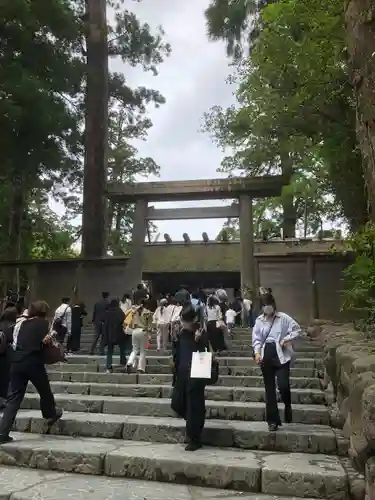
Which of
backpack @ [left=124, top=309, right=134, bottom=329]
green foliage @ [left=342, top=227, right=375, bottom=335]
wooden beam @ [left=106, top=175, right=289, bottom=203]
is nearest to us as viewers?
green foliage @ [left=342, top=227, right=375, bottom=335]

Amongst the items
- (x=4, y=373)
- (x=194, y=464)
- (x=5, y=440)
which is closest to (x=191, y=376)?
(x=194, y=464)

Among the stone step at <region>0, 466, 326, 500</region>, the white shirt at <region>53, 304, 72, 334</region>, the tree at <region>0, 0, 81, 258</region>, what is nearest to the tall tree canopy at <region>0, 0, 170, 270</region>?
the tree at <region>0, 0, 81, 258</region>

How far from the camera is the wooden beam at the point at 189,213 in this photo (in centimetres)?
1648

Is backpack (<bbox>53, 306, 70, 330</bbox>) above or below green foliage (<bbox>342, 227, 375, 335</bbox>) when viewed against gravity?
below

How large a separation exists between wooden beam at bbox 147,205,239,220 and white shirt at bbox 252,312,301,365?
10.7 m

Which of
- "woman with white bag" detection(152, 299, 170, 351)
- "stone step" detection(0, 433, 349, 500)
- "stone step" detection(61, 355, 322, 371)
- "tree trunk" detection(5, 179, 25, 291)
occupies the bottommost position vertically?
"stone step" detection(0, 433, 349, 500)

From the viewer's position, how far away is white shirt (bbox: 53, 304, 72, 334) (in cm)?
1014

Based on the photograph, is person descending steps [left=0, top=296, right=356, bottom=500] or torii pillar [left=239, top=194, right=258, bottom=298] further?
torii pillar [left=239, top=194, right=258, bottom=298]

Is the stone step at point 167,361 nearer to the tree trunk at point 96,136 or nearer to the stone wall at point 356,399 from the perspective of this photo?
the stone wall at point 356,399

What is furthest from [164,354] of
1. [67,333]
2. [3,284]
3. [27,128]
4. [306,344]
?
[3,284]

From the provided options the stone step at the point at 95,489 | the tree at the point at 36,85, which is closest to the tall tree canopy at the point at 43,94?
the tree at the point at 36,85

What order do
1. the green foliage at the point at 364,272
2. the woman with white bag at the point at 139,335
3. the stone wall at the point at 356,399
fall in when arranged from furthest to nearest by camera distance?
the woman with white bag at the point at 139,335 < the green foliage at the point at 364,272 < the stone wall at the point at 356,399

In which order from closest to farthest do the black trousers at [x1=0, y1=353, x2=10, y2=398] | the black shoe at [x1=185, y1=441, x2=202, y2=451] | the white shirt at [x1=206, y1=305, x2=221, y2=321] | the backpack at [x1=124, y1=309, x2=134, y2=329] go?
the black shoe at [x1=185, y1=441, x2=202, y2=451]
the black trousers at [x1=0, y1=353, x2=10, y2=398]
the backpack at [x1=124, y1=309, x2=134, y2=329]
the white shirt at [x1=206, y1=305, x2=221, y2=321]

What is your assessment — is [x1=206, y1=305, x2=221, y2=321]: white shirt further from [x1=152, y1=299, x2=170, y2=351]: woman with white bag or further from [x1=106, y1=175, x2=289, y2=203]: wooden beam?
[x1=106, y1=175, x2=289, y2=203]: wooden beam
